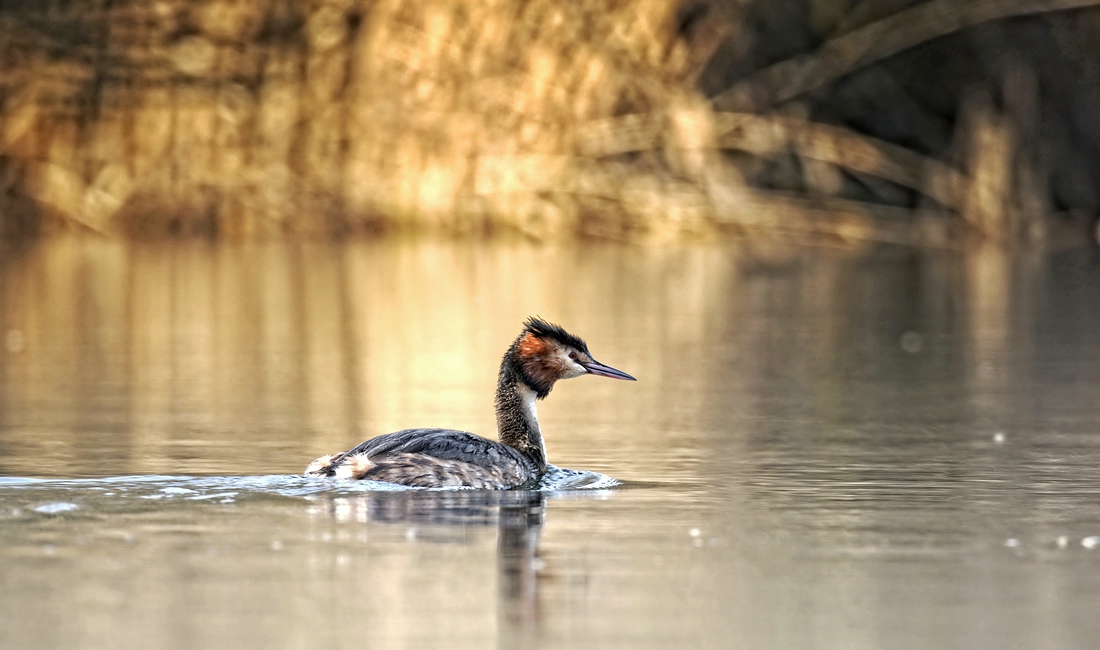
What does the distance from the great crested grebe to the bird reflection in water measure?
0.11 m

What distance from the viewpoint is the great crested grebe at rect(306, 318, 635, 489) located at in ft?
29.8

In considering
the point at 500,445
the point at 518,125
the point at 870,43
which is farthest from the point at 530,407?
the point at 870,43

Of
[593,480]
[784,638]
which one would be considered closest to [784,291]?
[593,480]

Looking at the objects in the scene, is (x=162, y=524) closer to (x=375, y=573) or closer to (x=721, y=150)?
(x=375, y=573)

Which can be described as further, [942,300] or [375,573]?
[942,300]

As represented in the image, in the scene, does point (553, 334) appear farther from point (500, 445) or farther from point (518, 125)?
point (518, 125)

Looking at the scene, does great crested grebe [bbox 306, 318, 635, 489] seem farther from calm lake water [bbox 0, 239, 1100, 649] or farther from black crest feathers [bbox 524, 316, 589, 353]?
calm lake water [bbox 0, 239, 1100, 649]

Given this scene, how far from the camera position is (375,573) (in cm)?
702

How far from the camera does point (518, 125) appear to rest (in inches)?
1233

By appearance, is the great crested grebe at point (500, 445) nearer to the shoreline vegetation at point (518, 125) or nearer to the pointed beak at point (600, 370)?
the pointed beak at point (600, 370)

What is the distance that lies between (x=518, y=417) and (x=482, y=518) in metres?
1.91

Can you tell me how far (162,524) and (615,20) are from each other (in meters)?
24.4

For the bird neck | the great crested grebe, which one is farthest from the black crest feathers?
the bird neck

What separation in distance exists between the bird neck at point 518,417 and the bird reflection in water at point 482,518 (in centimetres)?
79
